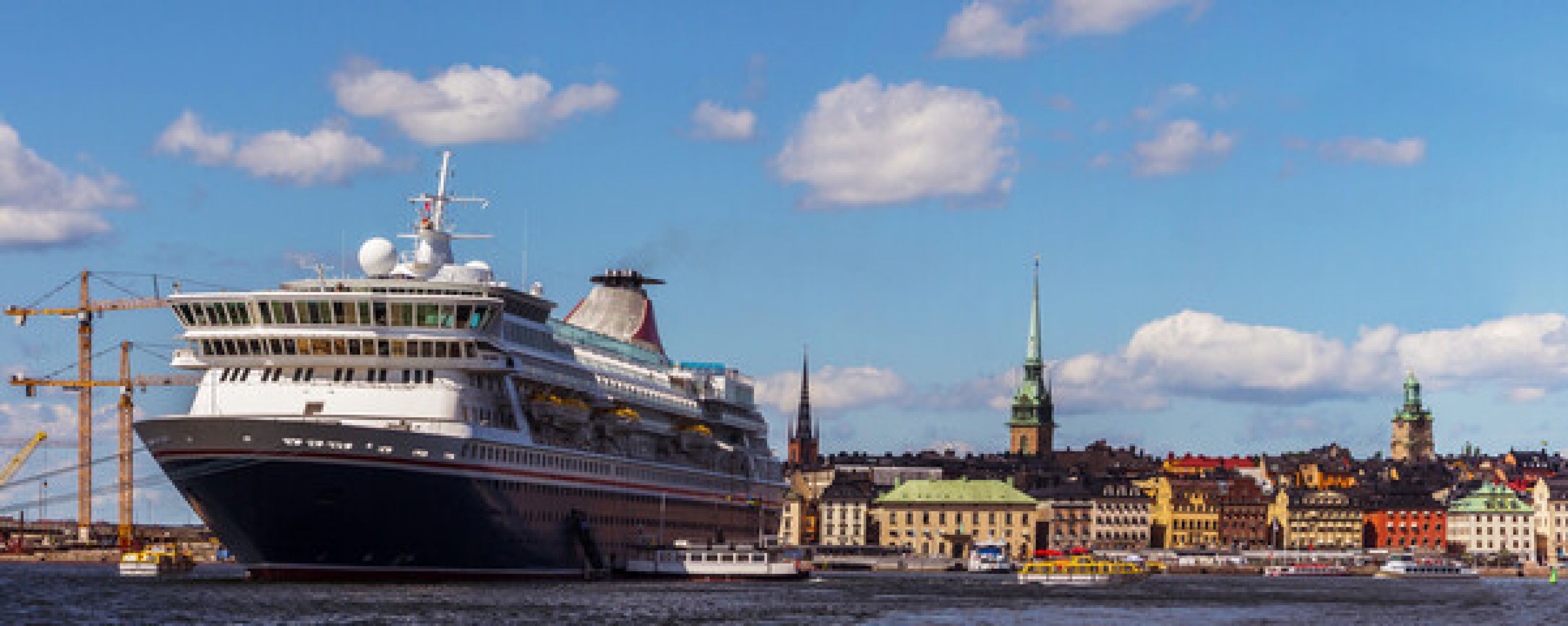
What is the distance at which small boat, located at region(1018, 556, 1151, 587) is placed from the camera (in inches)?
5842

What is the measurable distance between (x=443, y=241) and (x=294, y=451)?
731 inches

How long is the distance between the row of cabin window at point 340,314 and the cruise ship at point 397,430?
7cm

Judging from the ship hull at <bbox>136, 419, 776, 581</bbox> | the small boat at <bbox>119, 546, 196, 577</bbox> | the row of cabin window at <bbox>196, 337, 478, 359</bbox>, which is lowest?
the small boat at <bbox>119, 546, 196, 577</bbox>

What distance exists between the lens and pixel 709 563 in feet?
372

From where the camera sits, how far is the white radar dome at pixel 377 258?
94438 mm

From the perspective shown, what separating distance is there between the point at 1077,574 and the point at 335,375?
76.8 m

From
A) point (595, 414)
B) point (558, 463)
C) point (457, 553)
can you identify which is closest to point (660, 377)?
point (595, 414)

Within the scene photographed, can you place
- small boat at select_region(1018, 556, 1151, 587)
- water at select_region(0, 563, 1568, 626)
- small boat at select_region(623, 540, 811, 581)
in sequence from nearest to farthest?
water at select_region(0, 563, 1568, 626), small boat at select_region(623, 540, 811, 581), small boat at select_region(1018, 556, 1151, 587)

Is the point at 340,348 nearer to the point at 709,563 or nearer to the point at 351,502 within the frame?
the point at 351,502

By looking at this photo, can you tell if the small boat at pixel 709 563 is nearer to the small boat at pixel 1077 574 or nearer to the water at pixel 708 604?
the water at pixel 708 604

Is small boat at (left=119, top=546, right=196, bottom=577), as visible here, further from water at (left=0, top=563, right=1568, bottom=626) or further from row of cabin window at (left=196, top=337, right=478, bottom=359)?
row of cabin window at (left=196, top=337, right=478, bottom=359)

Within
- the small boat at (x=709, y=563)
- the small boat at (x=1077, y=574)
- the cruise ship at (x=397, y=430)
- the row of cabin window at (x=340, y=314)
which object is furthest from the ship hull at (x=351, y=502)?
the small boat at (x=1077, y=574)

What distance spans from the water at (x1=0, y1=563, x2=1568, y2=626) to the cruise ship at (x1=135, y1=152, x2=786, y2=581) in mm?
1905

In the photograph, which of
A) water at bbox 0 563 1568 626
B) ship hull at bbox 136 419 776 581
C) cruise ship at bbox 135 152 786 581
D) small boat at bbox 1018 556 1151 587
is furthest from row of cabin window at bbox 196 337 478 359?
small boat at bbox 1018 556 1151 587
